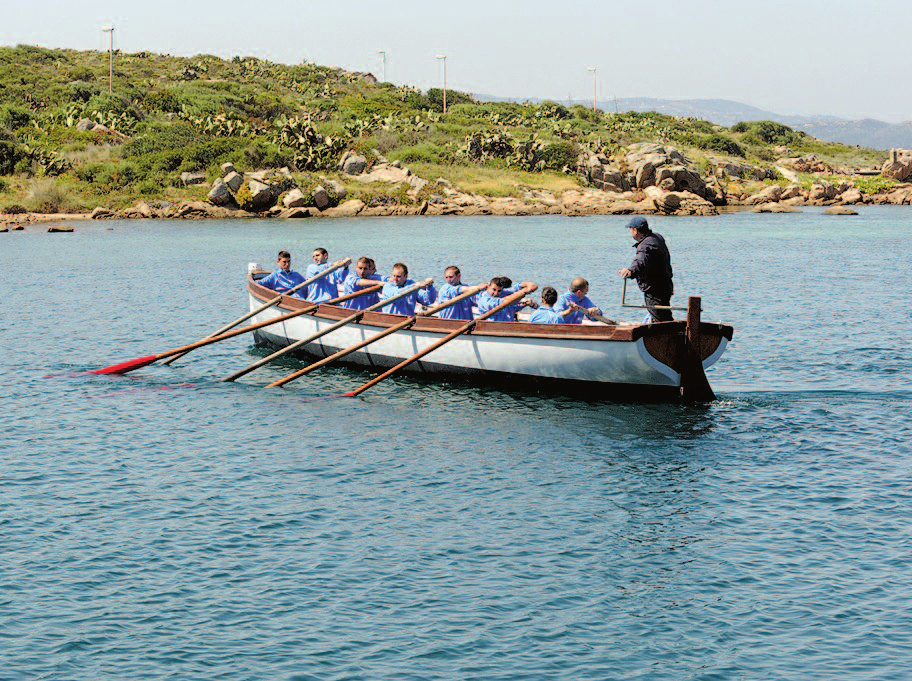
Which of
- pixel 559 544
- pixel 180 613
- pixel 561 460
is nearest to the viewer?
pixel 180 613

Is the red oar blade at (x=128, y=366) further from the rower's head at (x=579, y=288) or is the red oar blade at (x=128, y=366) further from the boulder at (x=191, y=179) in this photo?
the boulder at (x=191, y=179)

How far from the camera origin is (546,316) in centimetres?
1900

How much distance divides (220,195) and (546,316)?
2376 inches

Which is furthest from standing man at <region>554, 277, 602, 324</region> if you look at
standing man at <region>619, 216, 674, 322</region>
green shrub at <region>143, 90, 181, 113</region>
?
green shrub at <region>143, 90, 181, 113</region>

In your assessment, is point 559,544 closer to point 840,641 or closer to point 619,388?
point 840,641

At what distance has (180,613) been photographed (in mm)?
10414

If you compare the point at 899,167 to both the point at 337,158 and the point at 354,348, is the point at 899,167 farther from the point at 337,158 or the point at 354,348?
the point at 354,348

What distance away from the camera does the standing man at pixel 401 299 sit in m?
21.4

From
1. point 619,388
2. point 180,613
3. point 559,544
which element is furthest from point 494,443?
point 180,613

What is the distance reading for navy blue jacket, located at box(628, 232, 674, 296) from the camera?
1752cm

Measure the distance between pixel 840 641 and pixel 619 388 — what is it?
8.82 metres

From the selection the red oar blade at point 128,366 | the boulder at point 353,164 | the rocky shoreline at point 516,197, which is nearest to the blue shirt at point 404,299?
the red oar blade at point 128,366

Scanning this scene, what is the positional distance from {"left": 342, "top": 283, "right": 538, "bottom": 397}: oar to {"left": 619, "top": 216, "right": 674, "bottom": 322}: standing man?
6.95 ft

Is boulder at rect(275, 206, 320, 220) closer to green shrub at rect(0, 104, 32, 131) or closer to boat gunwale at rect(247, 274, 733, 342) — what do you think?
green shrub at rect(0, 104, 32, 131)
